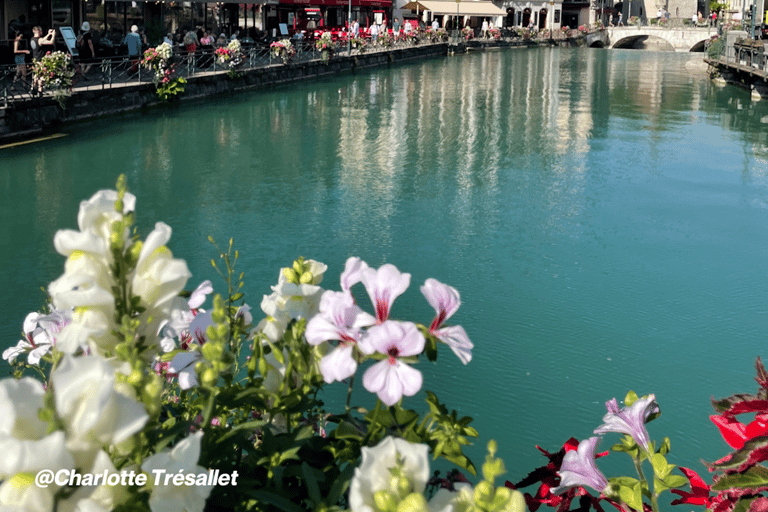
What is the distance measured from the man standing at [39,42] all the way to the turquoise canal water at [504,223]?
82.0 inches

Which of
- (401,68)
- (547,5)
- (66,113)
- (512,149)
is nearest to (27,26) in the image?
(66,113)

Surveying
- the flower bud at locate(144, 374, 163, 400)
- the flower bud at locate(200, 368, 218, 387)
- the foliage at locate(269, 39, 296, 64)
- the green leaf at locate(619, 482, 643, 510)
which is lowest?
the green leaf at locate(619, 482, 643, 510)

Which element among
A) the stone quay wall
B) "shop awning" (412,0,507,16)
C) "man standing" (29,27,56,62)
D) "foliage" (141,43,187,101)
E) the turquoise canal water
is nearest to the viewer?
the turquoise canal water

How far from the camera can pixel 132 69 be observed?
1855cm

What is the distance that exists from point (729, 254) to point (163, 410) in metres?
8.42

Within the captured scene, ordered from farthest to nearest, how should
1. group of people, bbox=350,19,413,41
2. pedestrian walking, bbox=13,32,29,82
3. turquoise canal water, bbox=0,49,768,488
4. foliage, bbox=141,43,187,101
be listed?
group of people, bbox=350,19,413,41 < foliage, bbox=141,43,187,101 < pedestrian walking, bbox=13,32,29,82 < turquoise canal water, bbox=0,49,768,488

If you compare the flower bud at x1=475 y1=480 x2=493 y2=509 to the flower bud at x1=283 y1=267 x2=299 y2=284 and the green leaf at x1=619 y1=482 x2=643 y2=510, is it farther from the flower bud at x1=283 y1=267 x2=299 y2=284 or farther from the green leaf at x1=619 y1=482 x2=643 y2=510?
the green leaf at x1=619 y1=482 x2=643 y2=510

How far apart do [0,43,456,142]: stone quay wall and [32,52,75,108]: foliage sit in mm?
196

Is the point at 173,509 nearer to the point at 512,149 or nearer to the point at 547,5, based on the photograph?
the point at 512,149

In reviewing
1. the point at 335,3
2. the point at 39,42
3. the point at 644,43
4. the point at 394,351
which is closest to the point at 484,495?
the point at 394,351

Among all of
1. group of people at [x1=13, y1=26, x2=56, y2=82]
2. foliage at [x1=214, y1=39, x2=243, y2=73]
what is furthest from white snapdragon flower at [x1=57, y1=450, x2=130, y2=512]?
foliage at [x1=214, y1=39, x2=243, y2=73]

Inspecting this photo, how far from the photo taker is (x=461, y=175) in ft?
41.2

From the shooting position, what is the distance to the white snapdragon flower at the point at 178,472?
41.9 inches

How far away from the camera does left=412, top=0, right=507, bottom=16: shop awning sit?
5324 cm
